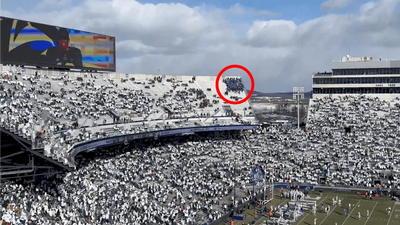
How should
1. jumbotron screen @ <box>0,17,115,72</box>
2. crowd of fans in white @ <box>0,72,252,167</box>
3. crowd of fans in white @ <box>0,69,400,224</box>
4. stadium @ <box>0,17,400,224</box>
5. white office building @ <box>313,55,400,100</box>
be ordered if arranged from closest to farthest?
stadium @ <box>0,17,400,224</box>, crowd of fans in white @ <box>0,69,400,224</box>, crowd of fans in white @ <box>0,72,252,167</box>, jumbotron screen @ <box>0,17,115,72</box>, white office building @ <box>313,55,400,100</box>

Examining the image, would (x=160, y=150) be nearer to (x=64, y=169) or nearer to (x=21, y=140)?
(x=64, y=169)

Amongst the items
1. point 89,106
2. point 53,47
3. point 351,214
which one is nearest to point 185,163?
point 89,106

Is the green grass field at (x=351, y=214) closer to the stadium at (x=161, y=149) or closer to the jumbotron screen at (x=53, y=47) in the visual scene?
the stadium at (x=161, y=149)

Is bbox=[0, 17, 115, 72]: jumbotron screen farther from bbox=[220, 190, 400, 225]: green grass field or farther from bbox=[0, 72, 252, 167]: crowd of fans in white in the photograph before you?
bbox=[220, 190, 400, 225]: green grass field

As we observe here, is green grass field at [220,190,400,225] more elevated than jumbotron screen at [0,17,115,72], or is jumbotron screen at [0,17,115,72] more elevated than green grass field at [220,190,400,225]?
jumbotron screen at [0,17,115,72]

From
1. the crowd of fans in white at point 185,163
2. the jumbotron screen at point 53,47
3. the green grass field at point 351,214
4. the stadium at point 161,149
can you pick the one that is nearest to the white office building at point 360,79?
the stadium at point 161,149

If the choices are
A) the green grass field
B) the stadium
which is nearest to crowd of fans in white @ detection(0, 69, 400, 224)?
the stadium

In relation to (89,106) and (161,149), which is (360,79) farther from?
(89,106)

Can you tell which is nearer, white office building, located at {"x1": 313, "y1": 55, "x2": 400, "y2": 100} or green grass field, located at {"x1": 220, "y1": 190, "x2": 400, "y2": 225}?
green grass field, located at {"x1": 220, "y1": 190, "x2": 400, "y2": 225}

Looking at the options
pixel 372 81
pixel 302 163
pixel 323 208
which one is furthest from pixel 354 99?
pixel 323 208
